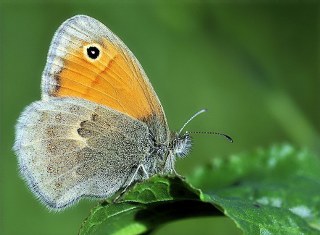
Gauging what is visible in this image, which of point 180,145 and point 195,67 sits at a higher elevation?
point 195,67

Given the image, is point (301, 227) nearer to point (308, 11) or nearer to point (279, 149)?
point (279, 149)

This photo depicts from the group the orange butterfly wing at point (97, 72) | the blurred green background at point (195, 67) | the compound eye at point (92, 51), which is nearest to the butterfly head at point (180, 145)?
the orange butterfly wing at point (97, 72)

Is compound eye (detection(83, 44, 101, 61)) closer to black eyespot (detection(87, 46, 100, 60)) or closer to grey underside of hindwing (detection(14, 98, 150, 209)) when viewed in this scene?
black eyespot (detection(87, 46, 100, 60))

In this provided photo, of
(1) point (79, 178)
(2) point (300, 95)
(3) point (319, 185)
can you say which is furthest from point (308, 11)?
(1) point (79, 178)

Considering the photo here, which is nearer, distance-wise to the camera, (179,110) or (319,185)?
(319,185)

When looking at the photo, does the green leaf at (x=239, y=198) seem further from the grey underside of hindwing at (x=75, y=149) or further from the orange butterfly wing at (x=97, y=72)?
the orange butterfly wing at (x=97, y=72)

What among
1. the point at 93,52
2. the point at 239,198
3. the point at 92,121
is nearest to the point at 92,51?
the point at 93,52

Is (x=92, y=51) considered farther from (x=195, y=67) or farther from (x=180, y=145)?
(x=195, y=67)
